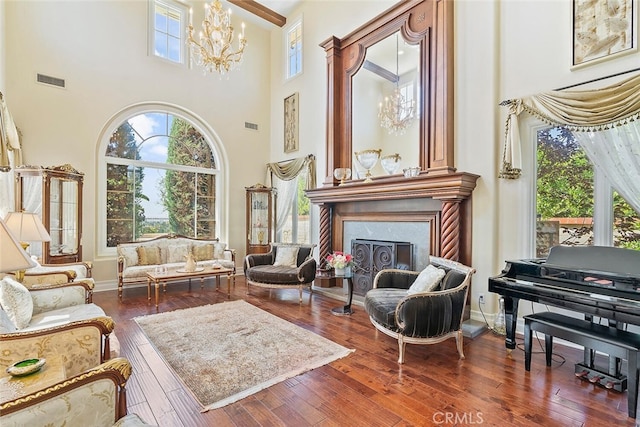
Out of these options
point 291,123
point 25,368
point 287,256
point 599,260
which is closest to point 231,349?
point 25,368

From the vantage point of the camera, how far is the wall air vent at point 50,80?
4977 millimetres

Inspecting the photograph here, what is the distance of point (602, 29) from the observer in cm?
298

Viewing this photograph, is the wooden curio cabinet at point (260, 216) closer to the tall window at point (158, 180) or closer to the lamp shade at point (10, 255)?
the tall window at point (158, 180)

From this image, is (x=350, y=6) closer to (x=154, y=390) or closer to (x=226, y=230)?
(x=226, y=230)

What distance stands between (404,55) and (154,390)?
5119 mm

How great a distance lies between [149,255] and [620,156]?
6679 mm

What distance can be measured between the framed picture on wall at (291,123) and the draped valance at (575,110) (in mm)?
4298

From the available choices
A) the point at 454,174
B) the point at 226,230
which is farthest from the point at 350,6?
the point at 226,230

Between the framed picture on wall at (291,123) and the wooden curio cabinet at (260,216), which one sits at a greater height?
the framed picture on wall at (291,123)

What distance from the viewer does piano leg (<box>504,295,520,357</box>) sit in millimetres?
2850

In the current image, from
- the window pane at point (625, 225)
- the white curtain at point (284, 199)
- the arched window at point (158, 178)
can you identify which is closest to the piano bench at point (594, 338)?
the window pane at point (625, 225)

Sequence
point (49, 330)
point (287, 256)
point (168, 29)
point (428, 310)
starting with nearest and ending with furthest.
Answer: point (49, 330), point (428, 310), point (287, 256), point (168, 29)

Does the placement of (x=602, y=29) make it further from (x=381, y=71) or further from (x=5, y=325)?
(x=5, y=325)

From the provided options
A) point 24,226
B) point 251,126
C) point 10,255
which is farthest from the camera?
point 251,126
